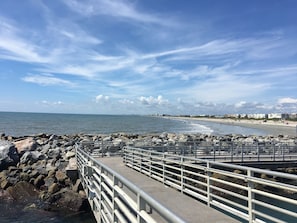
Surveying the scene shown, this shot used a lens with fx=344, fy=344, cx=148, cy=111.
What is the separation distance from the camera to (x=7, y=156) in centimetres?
2261

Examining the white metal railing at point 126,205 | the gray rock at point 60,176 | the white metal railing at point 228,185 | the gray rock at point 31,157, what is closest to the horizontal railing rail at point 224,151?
the white metal railing at point 228,185

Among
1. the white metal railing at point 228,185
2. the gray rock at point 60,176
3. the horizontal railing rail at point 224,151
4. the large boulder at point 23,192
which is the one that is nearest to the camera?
the white metal railing at point 228,185

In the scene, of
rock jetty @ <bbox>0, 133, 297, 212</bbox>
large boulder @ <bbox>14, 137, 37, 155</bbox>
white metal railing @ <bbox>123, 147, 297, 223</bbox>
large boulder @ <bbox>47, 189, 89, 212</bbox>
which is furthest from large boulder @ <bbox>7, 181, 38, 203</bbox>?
large boulder @ <bbox>14, 137, 37, 155</bbox>

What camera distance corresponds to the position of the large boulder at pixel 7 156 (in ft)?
72.7

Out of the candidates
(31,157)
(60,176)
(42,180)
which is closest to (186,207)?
(60,176)

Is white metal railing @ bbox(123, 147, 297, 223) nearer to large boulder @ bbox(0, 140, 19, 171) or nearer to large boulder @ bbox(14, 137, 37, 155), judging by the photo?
large boulder @ bbox(0, 140, 19, 171)

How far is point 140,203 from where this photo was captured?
462cm

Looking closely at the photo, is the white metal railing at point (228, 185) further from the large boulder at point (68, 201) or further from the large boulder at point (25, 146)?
the large boulder at point (25, 146)

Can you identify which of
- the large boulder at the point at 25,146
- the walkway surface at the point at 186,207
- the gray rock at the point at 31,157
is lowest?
the gray rock at the point at 31,157

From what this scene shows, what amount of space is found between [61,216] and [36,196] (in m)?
3.56

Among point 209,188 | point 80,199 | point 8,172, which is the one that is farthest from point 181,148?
point 209,188

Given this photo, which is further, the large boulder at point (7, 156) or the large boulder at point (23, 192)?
the large boulder at point (7, 156)

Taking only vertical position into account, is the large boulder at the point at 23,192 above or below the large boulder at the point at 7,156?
below

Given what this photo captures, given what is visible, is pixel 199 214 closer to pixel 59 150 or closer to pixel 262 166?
pixel 262 166
